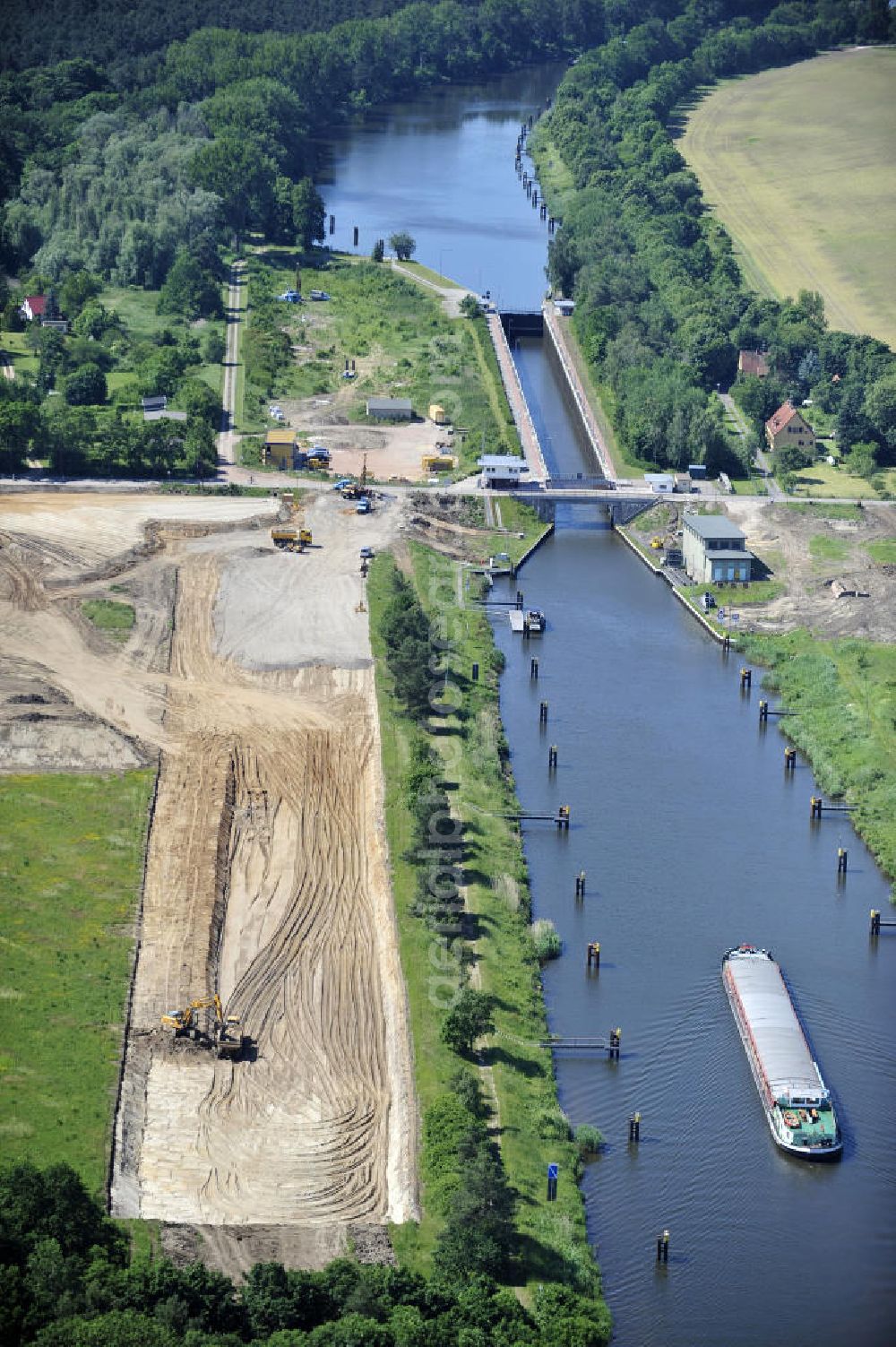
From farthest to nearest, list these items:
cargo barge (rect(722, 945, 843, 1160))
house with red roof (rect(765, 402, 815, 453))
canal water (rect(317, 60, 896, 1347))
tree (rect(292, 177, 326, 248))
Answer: tree (rect(292, 177, 326, 248))
house with red roof (rect(765, 402, 815, 453))
cargo barge (rect(722, 945, 843, 1160))
canal water (rect(317, 60, 896, 1347))

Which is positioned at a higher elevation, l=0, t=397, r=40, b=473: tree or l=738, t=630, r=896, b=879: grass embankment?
l=0, t=397, r=40, b=473: tree

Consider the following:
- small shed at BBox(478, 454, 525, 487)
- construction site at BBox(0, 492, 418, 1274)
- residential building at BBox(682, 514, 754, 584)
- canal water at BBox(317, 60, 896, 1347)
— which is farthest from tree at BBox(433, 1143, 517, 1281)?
small shed at BBox(478, 454, 525, 487)

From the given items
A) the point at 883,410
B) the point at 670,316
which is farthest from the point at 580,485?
the point at 670,316

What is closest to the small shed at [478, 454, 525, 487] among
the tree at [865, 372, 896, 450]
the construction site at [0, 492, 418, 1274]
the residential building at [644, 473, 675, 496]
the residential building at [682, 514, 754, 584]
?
the construction site at [0, 492, 418, 1274]

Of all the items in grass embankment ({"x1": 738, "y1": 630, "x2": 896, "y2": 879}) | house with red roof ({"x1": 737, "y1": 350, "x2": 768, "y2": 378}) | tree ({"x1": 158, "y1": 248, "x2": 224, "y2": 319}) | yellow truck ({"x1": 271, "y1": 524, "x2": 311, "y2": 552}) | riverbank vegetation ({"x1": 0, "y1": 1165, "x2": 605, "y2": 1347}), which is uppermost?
tree ({"x1": 158, "y1": 248, "x2": 224, "y2": 319})

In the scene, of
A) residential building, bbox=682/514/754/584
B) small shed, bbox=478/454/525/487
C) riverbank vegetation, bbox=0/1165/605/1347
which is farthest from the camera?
small shed, bbox=478/454/525/487

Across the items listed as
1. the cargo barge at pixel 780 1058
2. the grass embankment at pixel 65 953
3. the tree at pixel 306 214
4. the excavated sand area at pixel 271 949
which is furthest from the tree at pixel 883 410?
the tree at pixel 306 214

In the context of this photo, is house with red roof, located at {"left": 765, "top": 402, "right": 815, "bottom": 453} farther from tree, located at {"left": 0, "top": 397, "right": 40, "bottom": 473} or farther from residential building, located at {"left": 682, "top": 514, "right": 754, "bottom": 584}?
tree, located at {"left": 0, "top": 397, "right": 40, "bottom": 473}

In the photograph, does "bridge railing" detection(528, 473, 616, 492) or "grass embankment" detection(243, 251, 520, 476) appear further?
"grass embankment" detection(243, 251, 520, 476)
